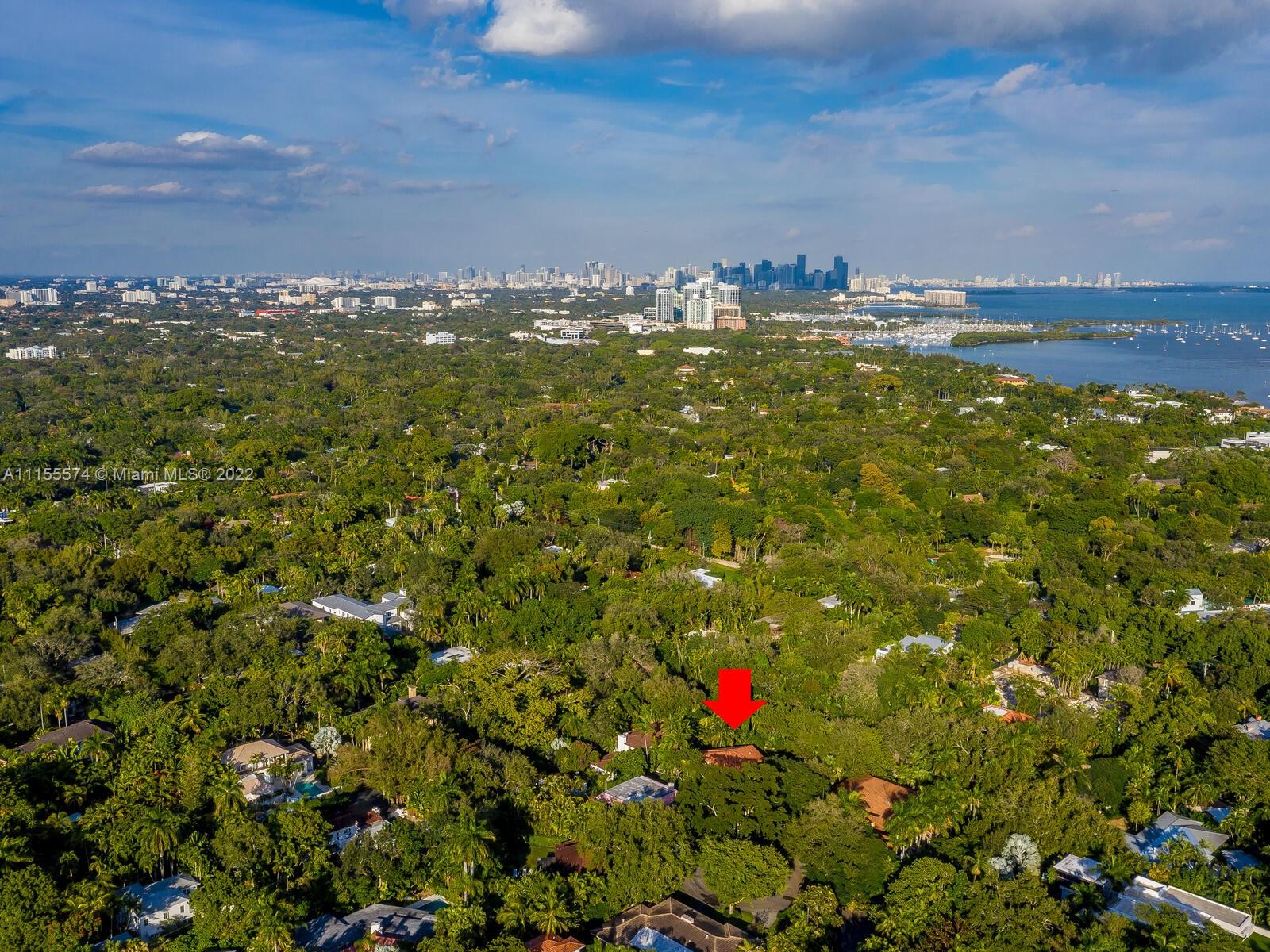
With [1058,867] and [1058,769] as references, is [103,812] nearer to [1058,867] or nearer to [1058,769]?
[1058,867]

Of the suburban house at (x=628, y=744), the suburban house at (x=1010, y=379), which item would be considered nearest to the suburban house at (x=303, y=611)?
the suburban house at (x=628, y=744)

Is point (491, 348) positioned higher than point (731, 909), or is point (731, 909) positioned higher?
point (491, 348)

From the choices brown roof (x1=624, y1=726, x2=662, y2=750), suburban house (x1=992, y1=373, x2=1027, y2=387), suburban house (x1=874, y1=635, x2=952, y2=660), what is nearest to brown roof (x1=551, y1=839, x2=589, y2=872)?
brown roof (x1=624, y1=726, x2=662, y2=750)

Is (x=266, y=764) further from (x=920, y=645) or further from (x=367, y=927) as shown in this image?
(x=920, y=645)

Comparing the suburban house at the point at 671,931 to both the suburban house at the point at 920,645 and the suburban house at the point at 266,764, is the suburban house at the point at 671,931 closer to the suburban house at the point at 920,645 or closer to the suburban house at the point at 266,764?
the suburban house at the point at 266,764

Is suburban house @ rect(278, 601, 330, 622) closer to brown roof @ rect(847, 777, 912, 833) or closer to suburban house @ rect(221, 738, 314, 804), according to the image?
suburban house @ rect(221, 738, 314, 804)

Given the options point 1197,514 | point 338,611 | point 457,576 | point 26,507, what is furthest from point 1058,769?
point 26,507

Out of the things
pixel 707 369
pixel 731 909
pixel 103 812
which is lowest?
pixel 731 909

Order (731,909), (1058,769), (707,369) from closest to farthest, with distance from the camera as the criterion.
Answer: (731,909) → (1058,769) → (707,369)
